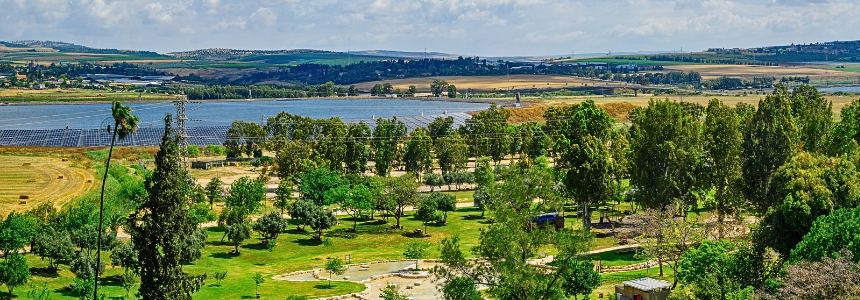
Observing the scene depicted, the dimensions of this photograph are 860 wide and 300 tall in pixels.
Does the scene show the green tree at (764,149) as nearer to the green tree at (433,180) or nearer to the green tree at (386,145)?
the green tree at (433,180)

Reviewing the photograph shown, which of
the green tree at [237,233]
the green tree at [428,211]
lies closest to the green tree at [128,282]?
the green tree at [237,233]

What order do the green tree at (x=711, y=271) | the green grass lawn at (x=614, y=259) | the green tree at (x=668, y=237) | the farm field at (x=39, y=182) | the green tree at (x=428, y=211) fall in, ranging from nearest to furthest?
the green tree at (x=711, y=271) < the green tree at (x=668, y=237) < the green grass lawn at (x=614, y=259) < the green tree at (x=428, y=211) < the farm field at (x=39, y=182)

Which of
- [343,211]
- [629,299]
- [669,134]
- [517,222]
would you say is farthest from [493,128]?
[517,222]

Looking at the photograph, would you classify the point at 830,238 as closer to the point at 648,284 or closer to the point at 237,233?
the point at 648,284

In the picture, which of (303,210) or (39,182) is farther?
(39,182)

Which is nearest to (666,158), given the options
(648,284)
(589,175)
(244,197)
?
(589,175)

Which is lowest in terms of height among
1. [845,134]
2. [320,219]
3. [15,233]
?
[320,219]

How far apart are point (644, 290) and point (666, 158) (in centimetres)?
2215

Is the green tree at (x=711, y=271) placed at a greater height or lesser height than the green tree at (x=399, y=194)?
greater

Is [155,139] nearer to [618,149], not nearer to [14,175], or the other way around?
[14,175]

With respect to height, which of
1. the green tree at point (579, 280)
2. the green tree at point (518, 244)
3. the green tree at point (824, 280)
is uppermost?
the green tree at point (518, 244)

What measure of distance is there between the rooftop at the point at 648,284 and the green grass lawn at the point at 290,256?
636 inches

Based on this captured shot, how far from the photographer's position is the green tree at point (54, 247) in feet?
167

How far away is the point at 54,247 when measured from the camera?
5091 centimetres
